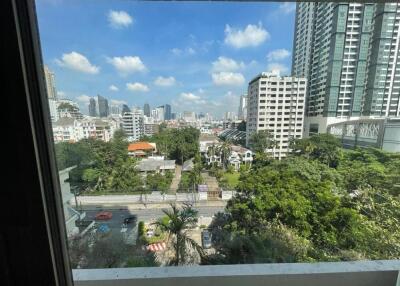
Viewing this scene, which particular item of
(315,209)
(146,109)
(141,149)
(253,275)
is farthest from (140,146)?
(315,209)

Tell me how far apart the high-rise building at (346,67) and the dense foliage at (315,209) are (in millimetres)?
120

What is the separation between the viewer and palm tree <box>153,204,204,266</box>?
895mm

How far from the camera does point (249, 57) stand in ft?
2.50

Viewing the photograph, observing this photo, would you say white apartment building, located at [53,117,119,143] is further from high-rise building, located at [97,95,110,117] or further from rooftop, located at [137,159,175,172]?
rooftop, located at [137,159,175,172]

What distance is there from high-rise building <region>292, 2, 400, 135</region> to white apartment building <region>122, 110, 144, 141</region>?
1.94ft

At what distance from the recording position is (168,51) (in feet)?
2.47

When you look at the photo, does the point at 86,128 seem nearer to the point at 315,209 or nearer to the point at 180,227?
the point at 180,227

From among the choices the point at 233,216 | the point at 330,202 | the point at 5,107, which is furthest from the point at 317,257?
the point at 5,107

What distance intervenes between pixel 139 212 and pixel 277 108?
0.69 m

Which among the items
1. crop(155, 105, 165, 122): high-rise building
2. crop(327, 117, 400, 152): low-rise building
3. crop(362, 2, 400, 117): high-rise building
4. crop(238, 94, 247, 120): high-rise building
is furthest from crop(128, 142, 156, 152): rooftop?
crop(362, 2, 400, 117): high-rise building

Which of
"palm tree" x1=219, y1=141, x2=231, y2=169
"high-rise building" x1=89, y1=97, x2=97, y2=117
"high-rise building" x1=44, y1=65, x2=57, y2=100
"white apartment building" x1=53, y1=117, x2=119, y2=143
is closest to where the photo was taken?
"high-rise building" x1=44, y1=65, x2=57, y2=100

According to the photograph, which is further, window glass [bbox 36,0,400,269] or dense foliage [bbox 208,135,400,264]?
dense foliage [bbox 208,135,400,264]

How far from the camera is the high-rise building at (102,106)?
2.37 feet

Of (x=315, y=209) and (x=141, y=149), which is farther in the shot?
Answer: (x=315, y=209)
